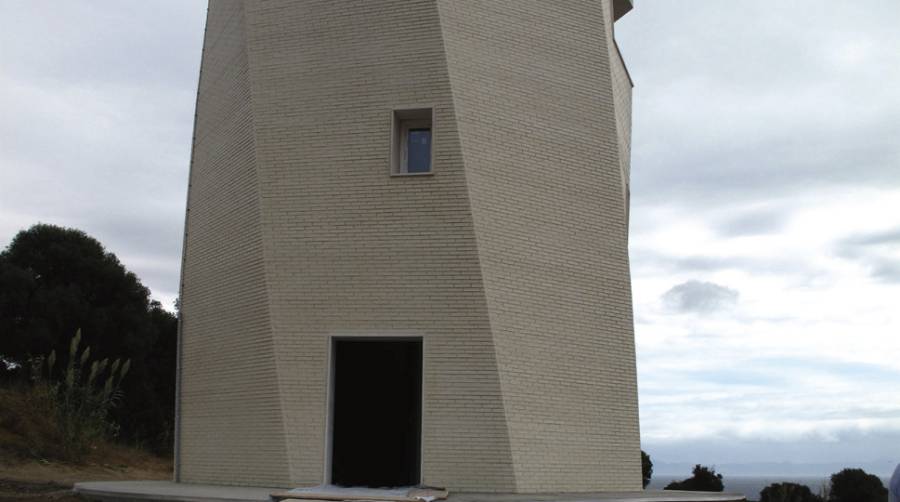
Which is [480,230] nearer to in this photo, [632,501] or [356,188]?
[356,188]

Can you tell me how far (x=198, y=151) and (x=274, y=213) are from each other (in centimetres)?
314

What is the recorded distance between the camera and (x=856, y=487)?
22.3m

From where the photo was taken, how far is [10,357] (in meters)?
25.5

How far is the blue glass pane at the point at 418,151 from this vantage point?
12.9 metres

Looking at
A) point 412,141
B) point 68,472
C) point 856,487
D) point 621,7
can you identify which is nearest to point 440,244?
point 412,141

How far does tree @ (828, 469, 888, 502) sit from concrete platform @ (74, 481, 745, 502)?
11932mm

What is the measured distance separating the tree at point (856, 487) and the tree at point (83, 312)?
18.4 meters

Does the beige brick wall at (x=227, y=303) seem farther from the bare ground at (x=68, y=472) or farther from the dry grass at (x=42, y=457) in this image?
the dry grass at (x=42, y=457)

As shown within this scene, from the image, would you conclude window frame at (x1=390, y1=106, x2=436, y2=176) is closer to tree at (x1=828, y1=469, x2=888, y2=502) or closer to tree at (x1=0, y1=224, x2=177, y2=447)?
tree at (x1=828, y1=469, x2=888, y2=502)

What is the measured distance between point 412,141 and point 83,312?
56.6 feet

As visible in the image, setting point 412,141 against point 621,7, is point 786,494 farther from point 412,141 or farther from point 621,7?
point 412,141

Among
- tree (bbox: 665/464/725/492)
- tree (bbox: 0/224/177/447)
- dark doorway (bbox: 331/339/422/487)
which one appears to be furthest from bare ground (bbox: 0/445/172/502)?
tree (bbox: 665/464/725/492)

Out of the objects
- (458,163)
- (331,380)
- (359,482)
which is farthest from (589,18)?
(359,482)

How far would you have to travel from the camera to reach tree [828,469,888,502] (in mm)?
21906
